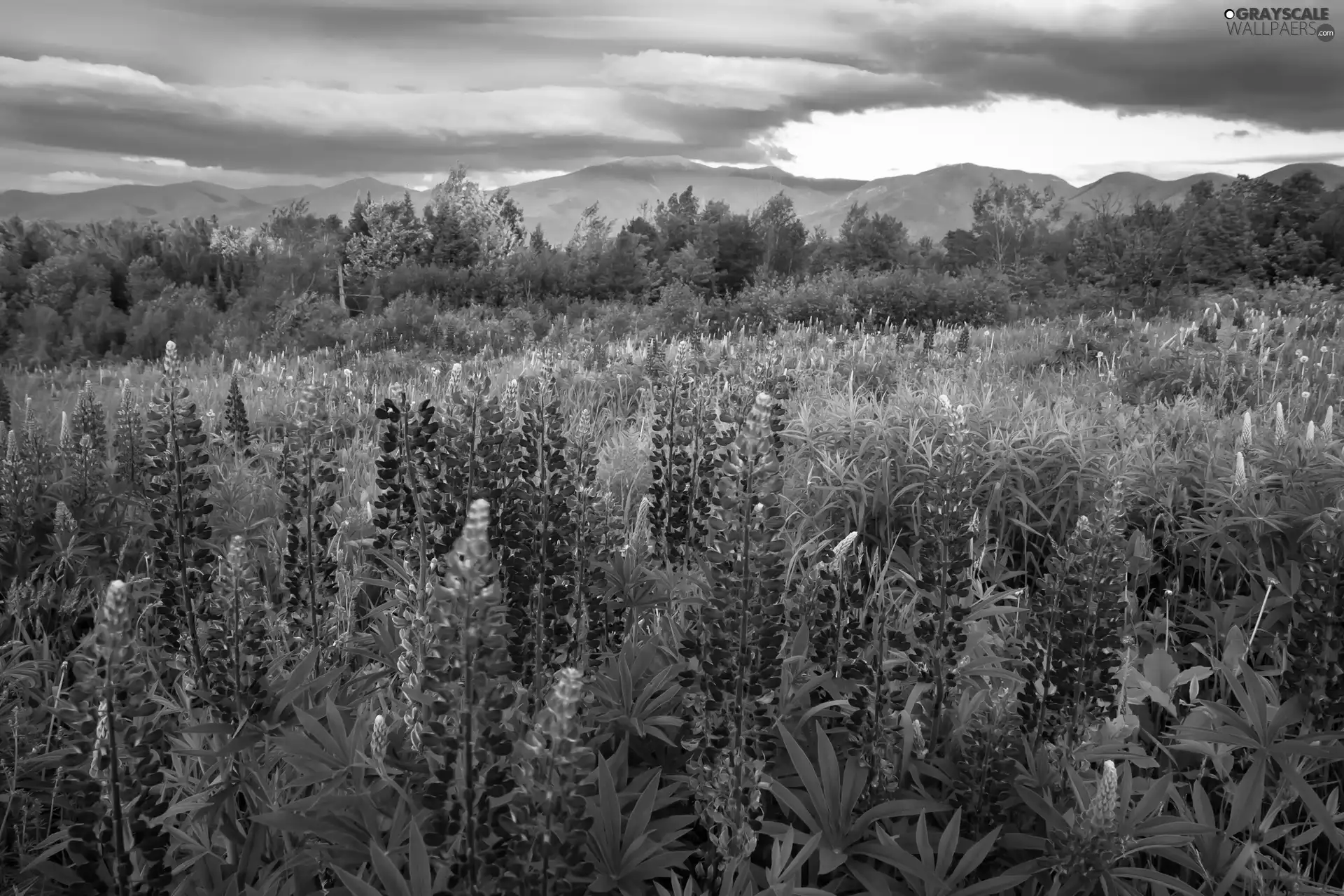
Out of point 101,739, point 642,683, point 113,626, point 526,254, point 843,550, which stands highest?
point 526,254

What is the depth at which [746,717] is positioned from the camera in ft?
6.95

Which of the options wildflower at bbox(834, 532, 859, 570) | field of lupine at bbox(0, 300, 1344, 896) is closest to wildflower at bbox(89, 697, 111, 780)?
field of lupine at bbox(0, 300, 1344, 896)

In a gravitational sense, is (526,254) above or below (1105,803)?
above

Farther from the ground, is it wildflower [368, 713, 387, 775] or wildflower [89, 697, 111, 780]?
wildflower [89, 697, 111, 780]

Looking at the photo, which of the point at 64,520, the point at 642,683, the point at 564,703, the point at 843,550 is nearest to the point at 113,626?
the point at 564,703

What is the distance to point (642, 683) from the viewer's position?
284 centimetres

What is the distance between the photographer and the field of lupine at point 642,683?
1.82 metres

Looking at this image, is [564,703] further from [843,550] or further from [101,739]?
[843,550]

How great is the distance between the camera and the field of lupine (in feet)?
5.96

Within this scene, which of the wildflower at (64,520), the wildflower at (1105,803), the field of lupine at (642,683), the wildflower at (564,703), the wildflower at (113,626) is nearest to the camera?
the wildflower at (564,703)

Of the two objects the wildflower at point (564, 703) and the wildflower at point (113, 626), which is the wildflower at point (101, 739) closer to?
the wildflower at point (113, 626)

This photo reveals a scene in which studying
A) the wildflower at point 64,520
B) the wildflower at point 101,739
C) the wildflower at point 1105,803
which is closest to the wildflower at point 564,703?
the wildflower at point 101,739

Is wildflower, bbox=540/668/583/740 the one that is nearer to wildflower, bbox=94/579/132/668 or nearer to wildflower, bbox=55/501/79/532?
wildflower, bbox=94/579/132/668

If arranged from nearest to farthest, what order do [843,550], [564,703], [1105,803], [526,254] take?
[564,703] → [1105,803] → [843,550] → [526,254]
